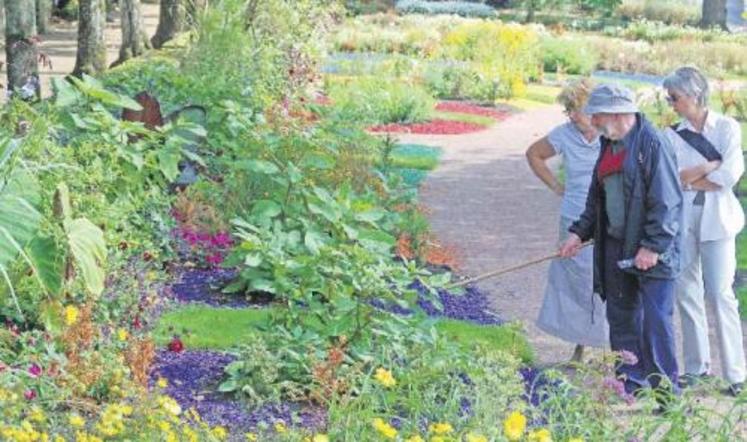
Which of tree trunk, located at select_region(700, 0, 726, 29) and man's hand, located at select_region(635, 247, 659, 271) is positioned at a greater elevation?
man's hand, located at select_region(635, 247, 659, 271)

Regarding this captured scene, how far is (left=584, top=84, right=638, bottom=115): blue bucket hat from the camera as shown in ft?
22.0

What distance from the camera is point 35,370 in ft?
18.8

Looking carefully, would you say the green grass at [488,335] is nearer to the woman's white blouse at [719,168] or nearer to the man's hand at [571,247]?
the man's hand at [571,247]

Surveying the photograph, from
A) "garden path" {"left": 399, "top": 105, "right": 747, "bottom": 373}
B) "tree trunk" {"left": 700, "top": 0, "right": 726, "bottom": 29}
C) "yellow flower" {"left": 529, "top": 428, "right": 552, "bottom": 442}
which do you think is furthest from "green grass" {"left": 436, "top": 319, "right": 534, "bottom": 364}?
"tree trunk" {"left": 700, "top": 0, "right": 726, "bottom": 29}

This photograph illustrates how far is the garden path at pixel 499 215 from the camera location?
31.6 ft

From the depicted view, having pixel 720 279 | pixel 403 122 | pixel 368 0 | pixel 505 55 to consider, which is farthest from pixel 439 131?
pixel 368 0

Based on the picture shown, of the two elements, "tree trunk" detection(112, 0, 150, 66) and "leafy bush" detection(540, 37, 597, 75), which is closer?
"tree trunk" detection(112, 0, 150, 66)

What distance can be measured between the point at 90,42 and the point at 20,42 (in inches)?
243

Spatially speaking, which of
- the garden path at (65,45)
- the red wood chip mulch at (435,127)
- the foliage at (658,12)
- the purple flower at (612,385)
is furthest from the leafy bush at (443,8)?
the purple flower at (612,385)

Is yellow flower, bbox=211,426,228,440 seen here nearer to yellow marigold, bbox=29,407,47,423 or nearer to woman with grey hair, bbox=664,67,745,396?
yellow marigold, bbox=29,407,47,423

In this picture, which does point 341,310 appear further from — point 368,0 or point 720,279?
point 368,0

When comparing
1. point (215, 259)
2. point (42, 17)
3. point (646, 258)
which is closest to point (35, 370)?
point (646, 258)

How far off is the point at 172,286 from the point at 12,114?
1.34 metres

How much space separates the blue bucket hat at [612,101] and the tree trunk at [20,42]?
9.78 m
